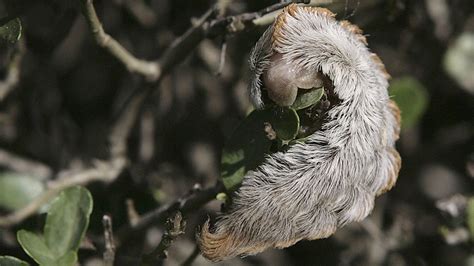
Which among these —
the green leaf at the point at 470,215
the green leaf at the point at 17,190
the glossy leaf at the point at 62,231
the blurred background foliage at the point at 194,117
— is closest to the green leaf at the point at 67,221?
the glossy leaf at the point at 62,231

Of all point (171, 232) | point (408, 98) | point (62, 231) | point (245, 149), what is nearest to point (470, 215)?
point (408, 98)

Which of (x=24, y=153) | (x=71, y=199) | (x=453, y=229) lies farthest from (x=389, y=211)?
(x=71, y=199)

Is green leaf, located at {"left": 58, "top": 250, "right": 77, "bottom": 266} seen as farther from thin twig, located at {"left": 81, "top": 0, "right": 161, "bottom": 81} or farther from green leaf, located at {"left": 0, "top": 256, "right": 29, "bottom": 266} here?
thin twig, located at {"left": 81, "top": 0, "right": 161, "bottom": 81}

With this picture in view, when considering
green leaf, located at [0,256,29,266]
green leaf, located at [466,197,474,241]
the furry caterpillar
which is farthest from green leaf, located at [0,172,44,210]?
green leaf, located at [466,197,474,241]

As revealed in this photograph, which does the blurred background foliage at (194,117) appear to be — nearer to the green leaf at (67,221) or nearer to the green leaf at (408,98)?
the green leaf at (408,98)

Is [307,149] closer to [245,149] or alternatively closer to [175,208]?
[245,149]

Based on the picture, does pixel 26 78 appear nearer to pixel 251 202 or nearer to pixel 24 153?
pixel 24 153

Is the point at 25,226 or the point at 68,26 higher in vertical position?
the point at 68,26
